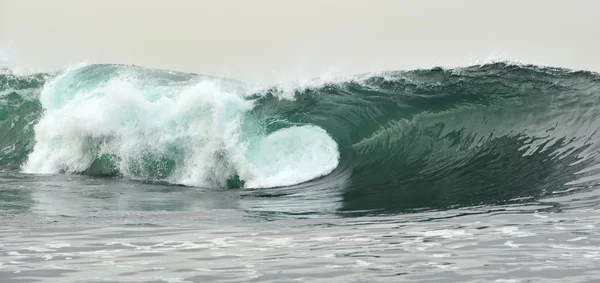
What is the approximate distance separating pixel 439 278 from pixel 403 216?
3435 mm

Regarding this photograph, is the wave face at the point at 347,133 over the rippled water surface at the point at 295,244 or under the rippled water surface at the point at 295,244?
over

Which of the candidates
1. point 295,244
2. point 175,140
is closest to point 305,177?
point 175,140

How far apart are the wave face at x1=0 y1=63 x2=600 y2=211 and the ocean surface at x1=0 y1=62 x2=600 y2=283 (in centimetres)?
5

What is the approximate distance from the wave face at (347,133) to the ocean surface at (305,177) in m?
0.05

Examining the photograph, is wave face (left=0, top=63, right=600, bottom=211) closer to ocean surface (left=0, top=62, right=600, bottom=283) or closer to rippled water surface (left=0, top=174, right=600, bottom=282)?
ocean surface (left=0, top=62, right=600, bottom=283)

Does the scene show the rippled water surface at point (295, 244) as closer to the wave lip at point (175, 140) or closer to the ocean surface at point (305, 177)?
the ocean surface at point (305, 177)

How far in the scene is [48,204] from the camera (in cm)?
1023

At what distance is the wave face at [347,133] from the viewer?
42.7 feet

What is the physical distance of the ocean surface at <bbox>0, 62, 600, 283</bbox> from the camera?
5.86 metres

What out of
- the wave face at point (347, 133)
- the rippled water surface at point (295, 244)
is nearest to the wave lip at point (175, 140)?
the wave face at point (347, 133)

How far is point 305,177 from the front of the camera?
13.8 m

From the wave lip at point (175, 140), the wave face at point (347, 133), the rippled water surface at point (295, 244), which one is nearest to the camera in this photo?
the rippled water surface at point (295, 244)

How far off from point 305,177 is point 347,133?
235 cm

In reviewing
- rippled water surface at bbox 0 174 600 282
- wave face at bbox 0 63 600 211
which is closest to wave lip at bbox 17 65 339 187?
wave face at bbox 0 63 600 211
